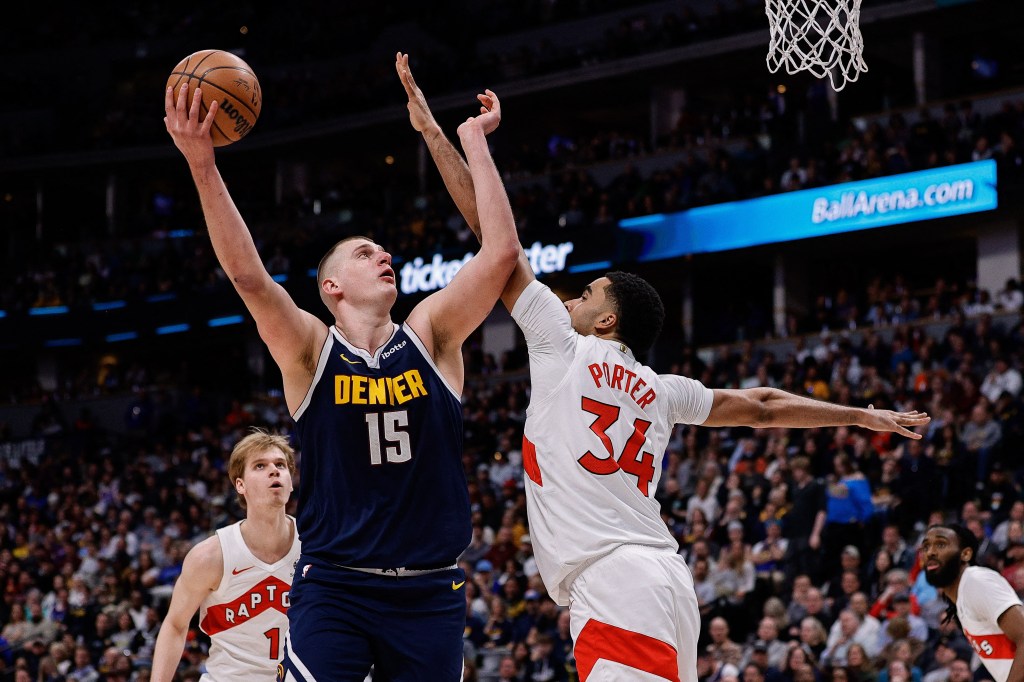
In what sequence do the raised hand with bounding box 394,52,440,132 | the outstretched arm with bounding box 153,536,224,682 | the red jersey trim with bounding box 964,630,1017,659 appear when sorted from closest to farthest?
the raised hand with bounding box 394,52,440,132
the outstretched arm with bounding box 153,536,224,682
the red jersey trim with bounding box 964,630,1017,659

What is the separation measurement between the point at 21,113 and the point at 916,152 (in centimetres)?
2731

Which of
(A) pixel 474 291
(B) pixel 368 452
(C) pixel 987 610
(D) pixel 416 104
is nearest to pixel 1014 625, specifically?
(C) pixel 987 610

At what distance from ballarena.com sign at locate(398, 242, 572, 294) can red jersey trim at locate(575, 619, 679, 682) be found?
22.8m

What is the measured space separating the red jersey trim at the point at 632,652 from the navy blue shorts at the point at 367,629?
0.62 m

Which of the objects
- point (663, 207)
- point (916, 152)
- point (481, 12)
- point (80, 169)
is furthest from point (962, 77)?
point (80, 169)

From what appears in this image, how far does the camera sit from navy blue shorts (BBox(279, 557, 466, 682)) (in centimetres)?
436

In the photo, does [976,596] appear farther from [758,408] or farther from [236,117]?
[236,117]

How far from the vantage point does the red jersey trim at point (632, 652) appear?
4.84m

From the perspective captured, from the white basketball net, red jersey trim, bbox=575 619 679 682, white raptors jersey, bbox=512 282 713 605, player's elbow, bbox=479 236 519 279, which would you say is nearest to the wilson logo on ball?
player's elbow, bbox=479 236 519 279

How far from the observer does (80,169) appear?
124 feet

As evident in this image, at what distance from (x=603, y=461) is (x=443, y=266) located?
77.4ft

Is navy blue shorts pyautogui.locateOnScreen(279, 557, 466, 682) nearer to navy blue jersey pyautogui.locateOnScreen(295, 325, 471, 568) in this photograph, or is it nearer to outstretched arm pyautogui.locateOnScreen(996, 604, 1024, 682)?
navy blue jersey pyautogui.locateOnScreen(295, 325, 471, 568)

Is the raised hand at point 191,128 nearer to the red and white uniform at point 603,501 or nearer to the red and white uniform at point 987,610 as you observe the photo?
the red and white uniform at point 603,501

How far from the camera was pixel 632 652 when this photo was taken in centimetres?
485
